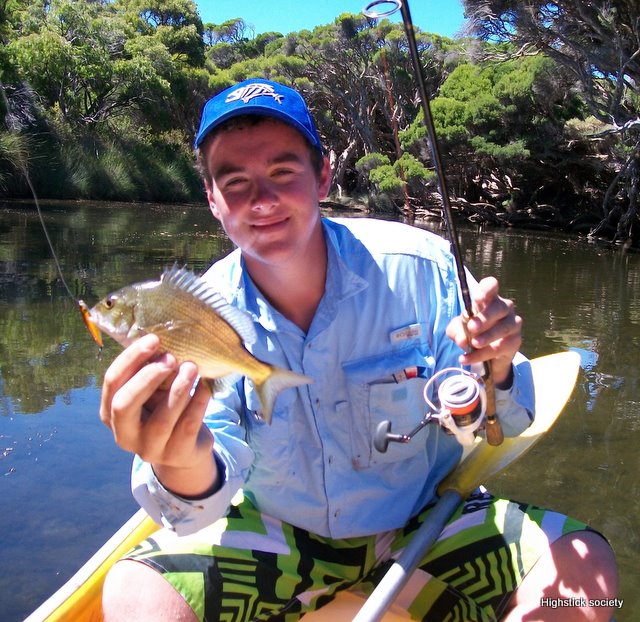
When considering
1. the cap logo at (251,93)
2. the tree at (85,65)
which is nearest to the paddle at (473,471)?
the cap logo at (251,93)

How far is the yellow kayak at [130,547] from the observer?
2.33m

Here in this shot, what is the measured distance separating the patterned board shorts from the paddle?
3.6 inches

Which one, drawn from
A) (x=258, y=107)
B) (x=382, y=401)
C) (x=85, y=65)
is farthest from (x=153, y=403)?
(x=85, y=65)

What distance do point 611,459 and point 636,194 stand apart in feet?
46.9

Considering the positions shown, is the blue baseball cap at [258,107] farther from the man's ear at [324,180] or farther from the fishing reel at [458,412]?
the fishing reel at [458,412]

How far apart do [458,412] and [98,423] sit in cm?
333

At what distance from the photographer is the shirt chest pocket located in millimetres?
2381

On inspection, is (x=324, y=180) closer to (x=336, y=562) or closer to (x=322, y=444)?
(x=322, y=444)

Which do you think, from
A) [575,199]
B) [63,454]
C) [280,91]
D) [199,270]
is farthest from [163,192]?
[280,91]

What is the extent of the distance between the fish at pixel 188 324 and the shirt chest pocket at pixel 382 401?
0.45 meters

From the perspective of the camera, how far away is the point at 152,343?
1.65 m

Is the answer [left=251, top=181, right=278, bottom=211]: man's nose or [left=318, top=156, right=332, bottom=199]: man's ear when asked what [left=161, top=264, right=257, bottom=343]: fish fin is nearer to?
[left=251, top=181, right=278, bottom=211]: man's nose

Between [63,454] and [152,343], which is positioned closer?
[152,343]

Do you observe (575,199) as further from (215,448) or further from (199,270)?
(215,448)
